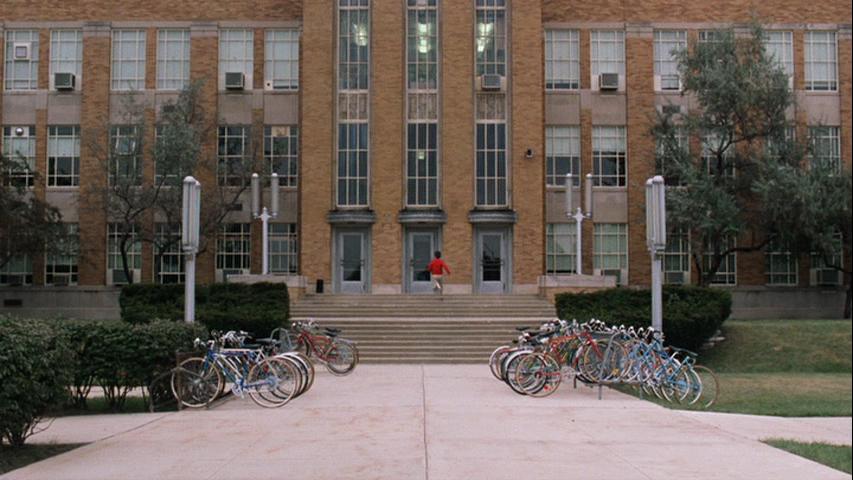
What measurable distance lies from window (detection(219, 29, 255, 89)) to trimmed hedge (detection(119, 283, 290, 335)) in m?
12.1

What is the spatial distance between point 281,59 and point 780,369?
23.8 metres

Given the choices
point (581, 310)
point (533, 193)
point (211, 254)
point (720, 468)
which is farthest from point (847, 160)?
point (211, 254)

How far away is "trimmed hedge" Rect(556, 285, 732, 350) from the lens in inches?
966

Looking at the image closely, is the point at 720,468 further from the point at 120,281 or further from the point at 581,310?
the point at 120,281

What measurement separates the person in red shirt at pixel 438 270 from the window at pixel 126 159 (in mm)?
11644

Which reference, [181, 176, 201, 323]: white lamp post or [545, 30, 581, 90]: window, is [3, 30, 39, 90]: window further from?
[181, 176, 201, 323]: white lamp post

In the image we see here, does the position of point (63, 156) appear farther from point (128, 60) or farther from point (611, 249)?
point (611, 249)

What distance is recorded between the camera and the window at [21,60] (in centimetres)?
3712

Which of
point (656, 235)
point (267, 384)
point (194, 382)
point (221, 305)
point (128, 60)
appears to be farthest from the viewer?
point (128, 60)

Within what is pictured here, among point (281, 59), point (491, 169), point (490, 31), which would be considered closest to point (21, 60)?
point (281, 59)

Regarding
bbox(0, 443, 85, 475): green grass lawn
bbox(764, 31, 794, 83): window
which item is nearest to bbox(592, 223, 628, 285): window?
bbox(764, 31, 794, 83): window

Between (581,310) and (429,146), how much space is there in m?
11.5

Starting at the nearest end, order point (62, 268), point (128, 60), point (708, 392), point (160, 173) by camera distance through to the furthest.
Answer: point (708, 392)
point (160, 173)
point (62, 268)
point (128, 60)

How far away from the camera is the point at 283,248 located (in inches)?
1464
